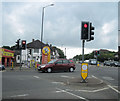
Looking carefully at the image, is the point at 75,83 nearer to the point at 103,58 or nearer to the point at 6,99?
the point at 6,99

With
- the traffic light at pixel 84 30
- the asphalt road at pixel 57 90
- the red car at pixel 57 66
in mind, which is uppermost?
the traffic light at pixel 84 30

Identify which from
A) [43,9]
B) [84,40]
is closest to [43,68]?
[84,40]

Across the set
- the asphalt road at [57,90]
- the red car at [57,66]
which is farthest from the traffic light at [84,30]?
the red car at [57,66]

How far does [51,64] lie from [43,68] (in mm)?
996

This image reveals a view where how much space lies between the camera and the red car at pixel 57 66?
18.9m

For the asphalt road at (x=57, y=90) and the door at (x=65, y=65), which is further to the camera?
the door at (x=65, y=65)

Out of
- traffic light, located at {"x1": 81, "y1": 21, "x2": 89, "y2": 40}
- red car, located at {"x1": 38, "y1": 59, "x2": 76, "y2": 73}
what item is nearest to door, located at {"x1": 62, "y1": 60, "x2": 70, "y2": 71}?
red car, located at {"x1": 38, "y1": 59, "x2": 76, "y2": 73}

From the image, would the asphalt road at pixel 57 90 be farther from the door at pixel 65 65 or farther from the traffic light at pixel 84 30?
the door at pixel 65 65

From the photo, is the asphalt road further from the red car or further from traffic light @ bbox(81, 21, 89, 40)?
the red car

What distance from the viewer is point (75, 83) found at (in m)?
10.4

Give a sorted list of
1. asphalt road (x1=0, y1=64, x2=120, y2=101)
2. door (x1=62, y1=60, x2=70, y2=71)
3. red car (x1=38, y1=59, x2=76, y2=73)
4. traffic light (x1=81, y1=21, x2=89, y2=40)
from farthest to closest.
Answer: door (x1=62, y1=60, x2=70, y2=71), red car (x1=38, y1=59, x2=76, y2=73), traffic light (x1=81, y1=21, x2=89, y2=40), asphalt road (x1=0, y1=64, x2=120, y2=101)

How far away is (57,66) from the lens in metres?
19.5

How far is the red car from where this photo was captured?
1894cm

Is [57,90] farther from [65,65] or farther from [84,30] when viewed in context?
[65,65]
